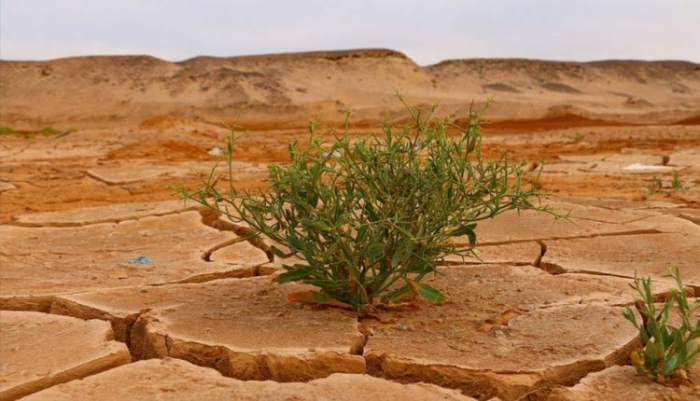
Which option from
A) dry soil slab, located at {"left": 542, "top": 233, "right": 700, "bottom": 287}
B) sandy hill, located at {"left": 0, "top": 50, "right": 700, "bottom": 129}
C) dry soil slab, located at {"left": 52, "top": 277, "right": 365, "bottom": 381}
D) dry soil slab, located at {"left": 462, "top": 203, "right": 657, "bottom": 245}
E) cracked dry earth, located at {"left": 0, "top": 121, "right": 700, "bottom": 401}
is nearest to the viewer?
cracked dry earth, located at {"left": 0, "top": 121, "right": 700, "bottom": 401}

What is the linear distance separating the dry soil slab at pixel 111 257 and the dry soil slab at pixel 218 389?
0.88 metres

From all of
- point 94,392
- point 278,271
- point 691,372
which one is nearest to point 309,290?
point 278,271

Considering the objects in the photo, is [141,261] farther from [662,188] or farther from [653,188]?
[662,188]

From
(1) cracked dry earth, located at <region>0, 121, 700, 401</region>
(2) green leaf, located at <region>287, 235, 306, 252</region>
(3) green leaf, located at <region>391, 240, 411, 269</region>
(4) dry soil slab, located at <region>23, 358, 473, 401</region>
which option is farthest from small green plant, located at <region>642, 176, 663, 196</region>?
(4) dry soil slab, located at <region>23, 358, 473, 401</region>

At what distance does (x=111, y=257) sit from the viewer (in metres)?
3.37

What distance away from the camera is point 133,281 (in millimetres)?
2904

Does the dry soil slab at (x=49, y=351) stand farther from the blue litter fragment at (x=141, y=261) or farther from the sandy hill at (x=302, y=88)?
the sandy hill at (x=302, y=88)

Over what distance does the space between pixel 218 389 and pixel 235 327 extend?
14.6 inches

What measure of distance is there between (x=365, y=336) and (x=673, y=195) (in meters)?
3.57

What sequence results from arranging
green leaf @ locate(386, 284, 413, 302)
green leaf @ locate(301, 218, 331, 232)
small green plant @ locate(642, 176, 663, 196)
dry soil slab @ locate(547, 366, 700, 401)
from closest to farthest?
dry soil slab @ locate(547, 366, 700, 401) < green leaf @ locate(301, 218, 331, 232) < green leaf @ locate(386, 284, 413, 302) < small green plant @ locate(642, 176, 663, 196)

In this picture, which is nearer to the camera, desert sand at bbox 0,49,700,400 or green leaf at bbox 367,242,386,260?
desert sand at bbox 0,49,700,400

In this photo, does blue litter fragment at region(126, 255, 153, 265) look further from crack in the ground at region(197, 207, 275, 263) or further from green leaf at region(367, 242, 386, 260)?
green leaf at region(367, 242, 386, 260)

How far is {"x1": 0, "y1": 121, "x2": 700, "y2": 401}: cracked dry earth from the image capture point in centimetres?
182

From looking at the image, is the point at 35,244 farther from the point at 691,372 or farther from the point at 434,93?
the point at 434,93
